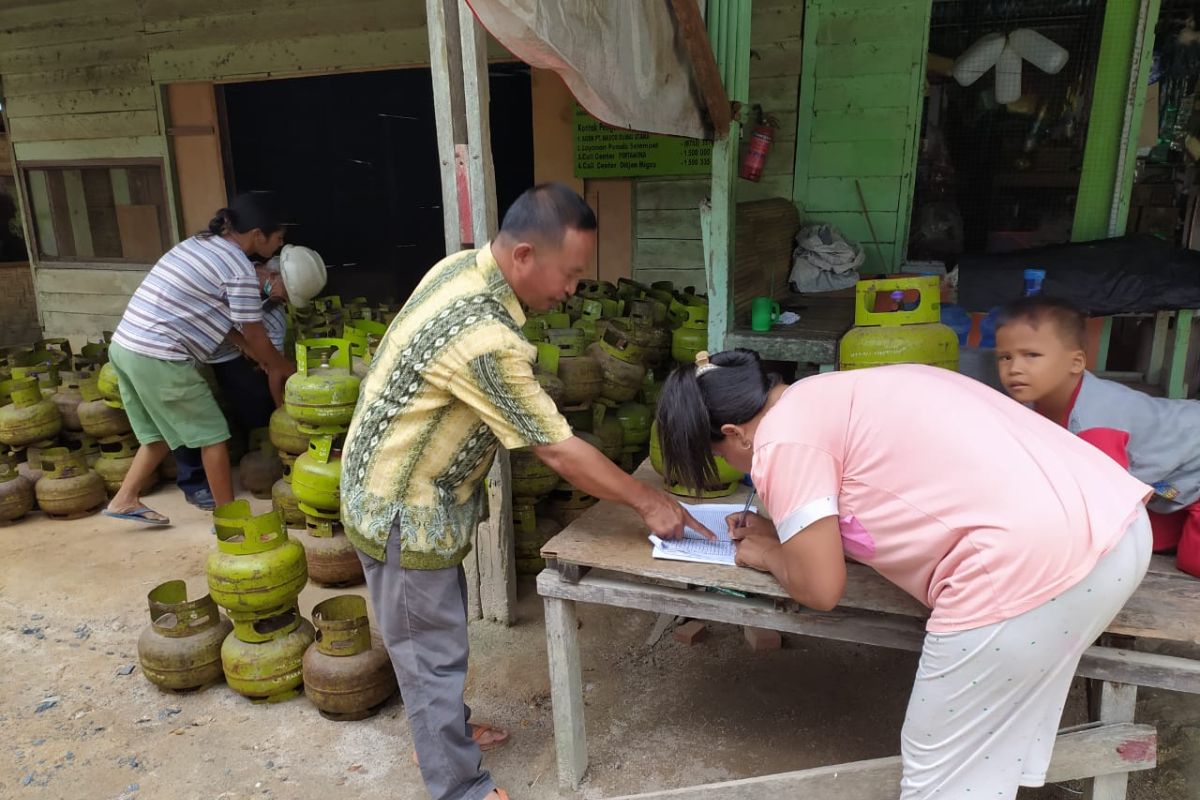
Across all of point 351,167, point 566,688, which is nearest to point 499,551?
point 566,688

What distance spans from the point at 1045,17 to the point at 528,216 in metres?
4.70

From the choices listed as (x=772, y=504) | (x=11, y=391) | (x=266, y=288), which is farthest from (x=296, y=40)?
(x=772, y=504)

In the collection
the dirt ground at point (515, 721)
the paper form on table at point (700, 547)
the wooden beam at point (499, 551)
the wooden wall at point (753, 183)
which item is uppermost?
the wooden wall at point (753, 183)

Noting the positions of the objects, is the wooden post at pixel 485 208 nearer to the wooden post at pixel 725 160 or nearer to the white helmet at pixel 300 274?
the wooden post at pixel 725 160

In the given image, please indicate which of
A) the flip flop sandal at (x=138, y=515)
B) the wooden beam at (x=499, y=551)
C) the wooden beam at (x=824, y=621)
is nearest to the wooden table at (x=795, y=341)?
the wooden beam at (x=499, y=551)

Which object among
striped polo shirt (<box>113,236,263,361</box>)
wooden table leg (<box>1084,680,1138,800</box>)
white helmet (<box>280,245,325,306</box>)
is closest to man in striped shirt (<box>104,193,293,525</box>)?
striped polo shirt (<box>113,236,263,361</box>)

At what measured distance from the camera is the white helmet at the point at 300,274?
5355mm

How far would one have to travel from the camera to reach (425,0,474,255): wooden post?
288 cm

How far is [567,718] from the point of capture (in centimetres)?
244

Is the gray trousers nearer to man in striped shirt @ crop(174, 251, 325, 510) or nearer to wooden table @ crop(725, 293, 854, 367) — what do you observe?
wooden table @ crop(725, 293, 854, 367)

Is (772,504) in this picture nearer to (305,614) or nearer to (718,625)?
(718,625)

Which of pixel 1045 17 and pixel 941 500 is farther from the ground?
pixel 1045 17

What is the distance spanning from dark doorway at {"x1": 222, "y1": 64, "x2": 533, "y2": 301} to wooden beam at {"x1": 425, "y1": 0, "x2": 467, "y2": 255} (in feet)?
15.0

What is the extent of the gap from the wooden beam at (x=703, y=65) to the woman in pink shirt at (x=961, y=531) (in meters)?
1.89
